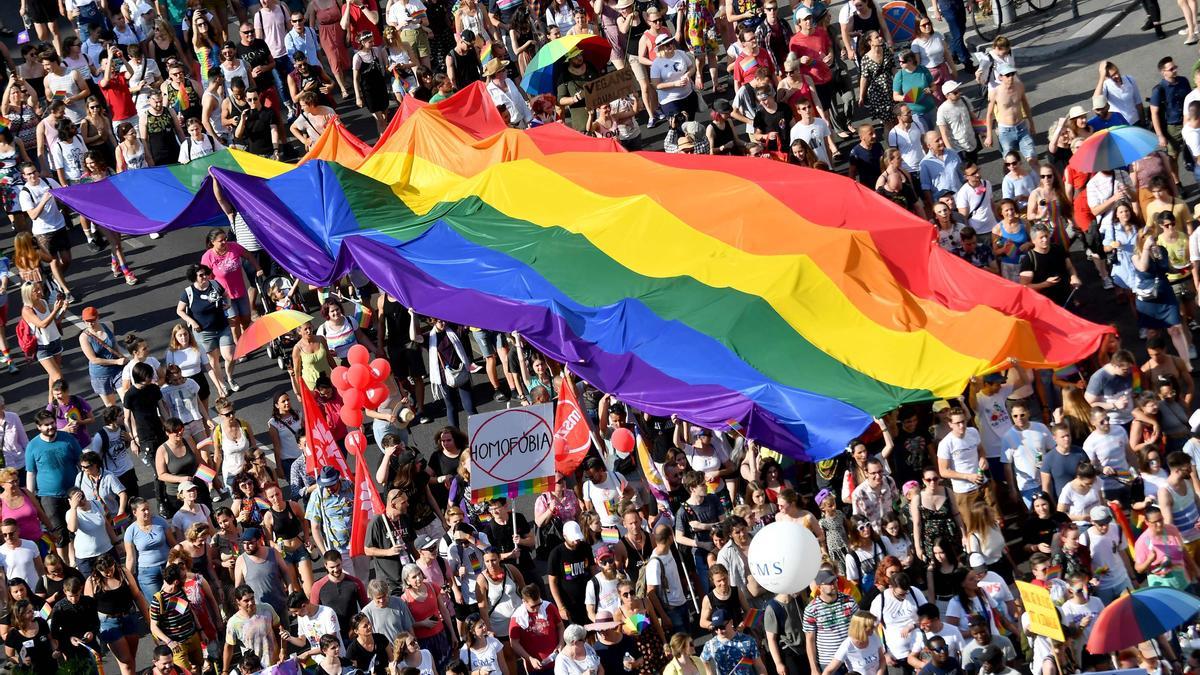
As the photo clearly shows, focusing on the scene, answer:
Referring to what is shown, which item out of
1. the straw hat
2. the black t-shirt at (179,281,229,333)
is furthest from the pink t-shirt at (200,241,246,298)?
the straw hat

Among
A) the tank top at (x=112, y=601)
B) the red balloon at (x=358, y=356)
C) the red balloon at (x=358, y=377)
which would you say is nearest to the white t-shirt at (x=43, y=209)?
the red balloon at (x=358, y=356)

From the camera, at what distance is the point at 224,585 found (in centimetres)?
1697

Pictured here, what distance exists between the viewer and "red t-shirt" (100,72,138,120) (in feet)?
78.0

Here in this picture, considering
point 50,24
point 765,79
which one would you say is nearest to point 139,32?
point 50,24

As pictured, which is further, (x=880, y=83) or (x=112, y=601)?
(x=880, y=83)

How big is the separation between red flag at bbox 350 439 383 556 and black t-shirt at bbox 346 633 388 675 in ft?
4.24

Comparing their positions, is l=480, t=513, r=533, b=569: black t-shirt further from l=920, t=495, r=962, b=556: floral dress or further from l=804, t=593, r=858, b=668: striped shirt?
l=920, t=495, r=962, b=556: floral dress

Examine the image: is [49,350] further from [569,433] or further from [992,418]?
[992,418]

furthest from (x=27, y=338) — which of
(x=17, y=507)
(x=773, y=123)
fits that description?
(x=773, y=123)

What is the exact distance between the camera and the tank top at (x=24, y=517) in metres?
17.7

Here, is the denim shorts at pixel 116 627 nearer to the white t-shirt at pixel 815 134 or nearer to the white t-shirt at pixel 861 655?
the white t-shirt at pixel 861 655

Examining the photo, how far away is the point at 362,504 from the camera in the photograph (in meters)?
16.6

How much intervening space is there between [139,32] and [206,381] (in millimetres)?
6512

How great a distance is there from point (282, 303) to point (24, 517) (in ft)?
11.4
